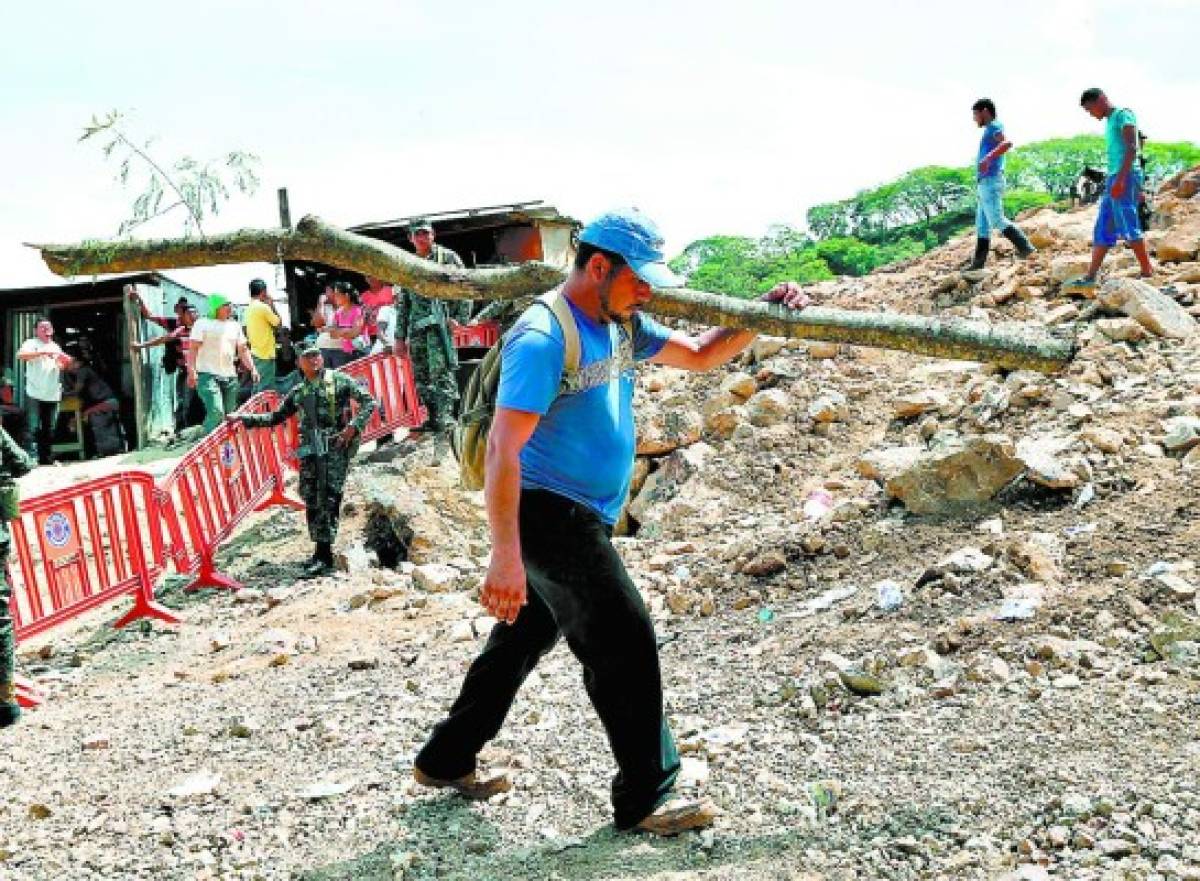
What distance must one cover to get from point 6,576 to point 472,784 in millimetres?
3243

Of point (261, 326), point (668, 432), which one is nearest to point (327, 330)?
point (261, 326)

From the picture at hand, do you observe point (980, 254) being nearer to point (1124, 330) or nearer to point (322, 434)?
point (1124, 330)

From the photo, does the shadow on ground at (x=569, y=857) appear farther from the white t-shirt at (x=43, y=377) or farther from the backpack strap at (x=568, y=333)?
the white t-shirt at (x=43, y=377)

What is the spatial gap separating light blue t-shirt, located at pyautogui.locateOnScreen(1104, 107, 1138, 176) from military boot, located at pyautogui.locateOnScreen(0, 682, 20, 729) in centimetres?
793

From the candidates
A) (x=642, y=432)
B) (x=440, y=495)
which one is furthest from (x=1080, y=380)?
(x=440, y=495)

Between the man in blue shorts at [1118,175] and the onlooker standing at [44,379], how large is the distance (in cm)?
1162

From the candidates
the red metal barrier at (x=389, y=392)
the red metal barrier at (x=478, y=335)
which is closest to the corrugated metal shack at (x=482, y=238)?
the red metal barrier at (x=478, y=335)

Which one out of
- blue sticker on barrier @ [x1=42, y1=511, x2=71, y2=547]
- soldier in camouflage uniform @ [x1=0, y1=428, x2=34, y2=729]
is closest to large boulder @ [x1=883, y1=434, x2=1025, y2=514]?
soldier in camouflage uniform @ [x1=0, y1=428, x2=34, y2=729]

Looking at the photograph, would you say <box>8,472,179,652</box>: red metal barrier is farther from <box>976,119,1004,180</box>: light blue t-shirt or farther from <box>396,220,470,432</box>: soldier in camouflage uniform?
<box>976,119,1004,180</box>: light blue t-shirt

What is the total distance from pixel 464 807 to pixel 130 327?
12.6m

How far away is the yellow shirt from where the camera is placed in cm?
1115

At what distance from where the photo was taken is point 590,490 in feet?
9.82

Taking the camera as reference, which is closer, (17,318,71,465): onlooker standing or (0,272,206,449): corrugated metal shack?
(17,318,71,465): onlooker standing

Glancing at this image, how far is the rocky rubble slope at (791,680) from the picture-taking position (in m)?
3.08
